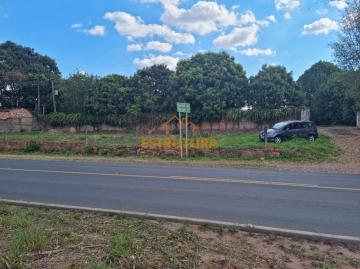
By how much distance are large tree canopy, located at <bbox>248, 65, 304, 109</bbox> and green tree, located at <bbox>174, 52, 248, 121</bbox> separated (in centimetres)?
141

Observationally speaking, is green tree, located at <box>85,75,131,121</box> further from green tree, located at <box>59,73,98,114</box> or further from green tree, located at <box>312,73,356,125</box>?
green tree, located at <box>312,73,356,125</box>

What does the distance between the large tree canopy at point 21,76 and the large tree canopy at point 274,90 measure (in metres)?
34.1

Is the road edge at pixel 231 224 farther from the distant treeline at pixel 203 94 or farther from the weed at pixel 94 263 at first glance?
the distant treeline at pixel 203 94

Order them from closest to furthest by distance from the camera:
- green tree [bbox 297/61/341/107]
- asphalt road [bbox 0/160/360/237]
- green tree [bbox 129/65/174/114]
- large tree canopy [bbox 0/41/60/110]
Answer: asphalt road [bbox 0/160/360/237] < green tree [bbox 129/65/174/114] < green tree [bbox 297/61/341/107] < large tree canopy [bbox 0/41/60/110]

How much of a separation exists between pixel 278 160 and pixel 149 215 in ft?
43.6

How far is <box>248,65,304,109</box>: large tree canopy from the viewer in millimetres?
36250

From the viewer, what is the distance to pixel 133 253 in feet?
14.7

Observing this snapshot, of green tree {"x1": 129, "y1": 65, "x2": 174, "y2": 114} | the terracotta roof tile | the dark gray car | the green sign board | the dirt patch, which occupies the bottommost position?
the dirt patch

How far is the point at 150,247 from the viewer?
15.8 ft

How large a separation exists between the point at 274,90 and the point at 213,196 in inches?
1169

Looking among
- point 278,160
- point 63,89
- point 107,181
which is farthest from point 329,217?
point 63,89

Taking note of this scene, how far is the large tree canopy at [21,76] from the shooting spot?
5431 centimetres

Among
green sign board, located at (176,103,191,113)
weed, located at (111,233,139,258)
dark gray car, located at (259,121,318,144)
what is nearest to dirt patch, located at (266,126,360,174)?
dark gray car, located at (259,121,318,144)

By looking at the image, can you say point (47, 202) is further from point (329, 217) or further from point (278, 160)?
point (278, 160)
